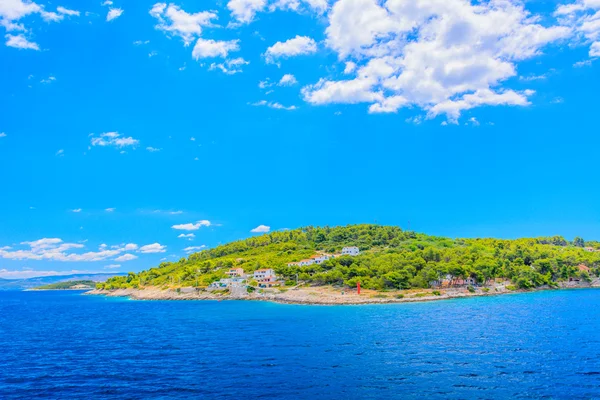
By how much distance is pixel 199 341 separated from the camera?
50438mm

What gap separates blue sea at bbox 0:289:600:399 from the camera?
2952 cm

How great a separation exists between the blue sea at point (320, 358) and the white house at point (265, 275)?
71533 mm

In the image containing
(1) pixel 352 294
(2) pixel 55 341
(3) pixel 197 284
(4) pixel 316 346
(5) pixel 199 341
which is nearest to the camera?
(4) pixel 316 346

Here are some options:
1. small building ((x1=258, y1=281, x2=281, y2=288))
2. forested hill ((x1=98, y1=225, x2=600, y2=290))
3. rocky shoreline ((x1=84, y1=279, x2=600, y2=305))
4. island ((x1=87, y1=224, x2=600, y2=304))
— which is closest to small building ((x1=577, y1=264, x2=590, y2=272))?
forested hill ((x1=98, y1=225, x2=600, y2=290))

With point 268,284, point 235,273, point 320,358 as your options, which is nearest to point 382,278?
point 268,284

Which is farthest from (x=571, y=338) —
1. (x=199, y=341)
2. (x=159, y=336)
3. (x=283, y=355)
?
(x=159, y=336)

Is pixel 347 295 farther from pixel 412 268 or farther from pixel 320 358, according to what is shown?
pixel 320 358

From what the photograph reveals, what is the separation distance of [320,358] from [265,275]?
342 ft

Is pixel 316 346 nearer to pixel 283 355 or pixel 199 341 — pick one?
pixel 283 355

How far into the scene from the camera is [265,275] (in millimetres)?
141625

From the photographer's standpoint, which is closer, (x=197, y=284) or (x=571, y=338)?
(x=571, y=338)

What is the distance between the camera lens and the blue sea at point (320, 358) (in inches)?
1162

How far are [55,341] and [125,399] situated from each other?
34.0m

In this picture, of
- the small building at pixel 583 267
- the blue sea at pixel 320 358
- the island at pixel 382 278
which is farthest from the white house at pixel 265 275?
the small building at pixel 583 267
